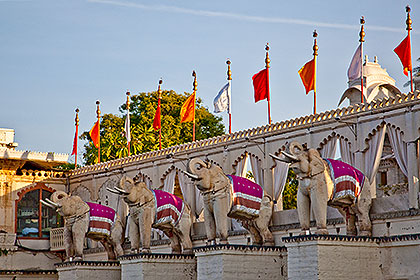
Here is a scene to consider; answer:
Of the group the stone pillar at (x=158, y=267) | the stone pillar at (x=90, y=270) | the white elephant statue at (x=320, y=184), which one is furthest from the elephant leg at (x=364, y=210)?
the stone pillar at (x=90, y=270)

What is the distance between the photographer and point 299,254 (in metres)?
22.0

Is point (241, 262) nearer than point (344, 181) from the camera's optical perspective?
No

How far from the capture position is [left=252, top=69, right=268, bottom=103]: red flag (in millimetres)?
31031

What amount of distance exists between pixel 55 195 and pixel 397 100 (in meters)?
12.4

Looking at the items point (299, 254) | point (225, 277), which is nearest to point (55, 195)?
point (225, 277)

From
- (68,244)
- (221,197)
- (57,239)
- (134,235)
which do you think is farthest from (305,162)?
(57,239)

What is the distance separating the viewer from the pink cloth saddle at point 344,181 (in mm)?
22922

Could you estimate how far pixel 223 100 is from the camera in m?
32.8

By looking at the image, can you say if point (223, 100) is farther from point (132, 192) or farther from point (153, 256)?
point (153, 256)

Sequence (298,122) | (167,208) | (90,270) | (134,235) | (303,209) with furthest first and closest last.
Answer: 1. (90,270)
2. (167,208)
3. (134,235)
4. (298,122)
5. (303,209)

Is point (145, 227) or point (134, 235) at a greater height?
point (145, 227)

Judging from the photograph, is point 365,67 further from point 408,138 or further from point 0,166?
point 0,166

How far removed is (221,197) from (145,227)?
3.91 metres

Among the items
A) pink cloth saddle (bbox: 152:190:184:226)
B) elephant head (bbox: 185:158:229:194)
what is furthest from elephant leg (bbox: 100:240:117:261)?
elephant head (bbox: 185:158:229:194)
